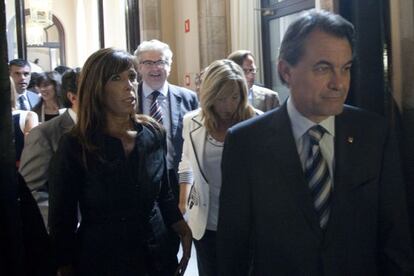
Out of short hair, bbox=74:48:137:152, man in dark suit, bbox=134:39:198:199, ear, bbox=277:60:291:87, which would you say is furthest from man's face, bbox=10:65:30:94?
ear, bbox=277:60:291:87

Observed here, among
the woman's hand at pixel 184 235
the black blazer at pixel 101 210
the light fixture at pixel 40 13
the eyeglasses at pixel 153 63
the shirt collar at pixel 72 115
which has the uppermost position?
the light fixture at pixel 40 13

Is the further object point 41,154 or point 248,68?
point 248,68

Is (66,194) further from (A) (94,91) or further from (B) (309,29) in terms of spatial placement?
(B) (309,29)

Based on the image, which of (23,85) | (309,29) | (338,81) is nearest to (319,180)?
(338,81)

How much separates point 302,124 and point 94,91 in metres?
0.76

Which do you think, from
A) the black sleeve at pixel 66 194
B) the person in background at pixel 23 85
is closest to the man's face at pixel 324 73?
the black sleeve at pixel 66 194

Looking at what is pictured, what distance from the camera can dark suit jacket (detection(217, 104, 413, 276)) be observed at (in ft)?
4.51

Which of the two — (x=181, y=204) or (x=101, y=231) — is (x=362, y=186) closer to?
(x=101, y=231)

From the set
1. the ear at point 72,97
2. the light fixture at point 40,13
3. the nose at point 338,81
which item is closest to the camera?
the nose at point 338,81

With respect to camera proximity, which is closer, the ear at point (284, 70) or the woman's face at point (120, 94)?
the ear at point (284, 70)

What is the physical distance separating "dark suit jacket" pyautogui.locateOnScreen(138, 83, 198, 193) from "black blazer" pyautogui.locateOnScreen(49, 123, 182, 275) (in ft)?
4.80

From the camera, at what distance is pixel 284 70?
150cm

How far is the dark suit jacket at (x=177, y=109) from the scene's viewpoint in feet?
11.1

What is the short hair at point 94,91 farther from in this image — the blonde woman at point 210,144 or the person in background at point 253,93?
the person in background at point 253,93
